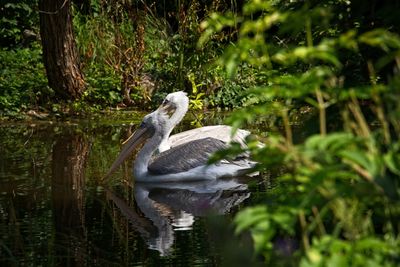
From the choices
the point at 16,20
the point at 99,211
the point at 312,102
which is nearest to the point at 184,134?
the point at 99,211

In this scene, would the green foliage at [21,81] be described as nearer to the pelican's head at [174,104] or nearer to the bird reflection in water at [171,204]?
the pelican's head at [174,104]

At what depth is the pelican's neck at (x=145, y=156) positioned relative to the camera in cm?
835

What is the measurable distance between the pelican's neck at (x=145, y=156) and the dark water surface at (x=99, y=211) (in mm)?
147

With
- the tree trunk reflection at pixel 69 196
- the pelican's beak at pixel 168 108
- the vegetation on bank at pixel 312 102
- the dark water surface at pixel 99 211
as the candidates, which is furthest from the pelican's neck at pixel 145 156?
the vegetation on bank at pixel 312 102

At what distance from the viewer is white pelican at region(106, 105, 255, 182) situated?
8.38 metres

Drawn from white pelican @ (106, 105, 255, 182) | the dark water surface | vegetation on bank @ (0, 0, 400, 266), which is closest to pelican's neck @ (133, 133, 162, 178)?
white pelican @ (106, 105, 255, 182)

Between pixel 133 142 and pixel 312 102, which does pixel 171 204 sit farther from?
pixel 312 102

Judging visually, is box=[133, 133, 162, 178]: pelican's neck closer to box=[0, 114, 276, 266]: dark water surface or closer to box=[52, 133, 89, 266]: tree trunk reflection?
box=[0, 114, 276, 266]: dark water surface

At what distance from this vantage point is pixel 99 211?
22.4 feet

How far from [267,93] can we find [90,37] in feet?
37.7

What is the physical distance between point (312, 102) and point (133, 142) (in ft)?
20.2

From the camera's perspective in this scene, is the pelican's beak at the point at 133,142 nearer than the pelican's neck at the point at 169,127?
Yes

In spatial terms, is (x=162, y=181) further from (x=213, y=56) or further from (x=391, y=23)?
(x=213, y=56)

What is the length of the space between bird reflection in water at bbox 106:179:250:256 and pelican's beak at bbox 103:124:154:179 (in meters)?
0.38
